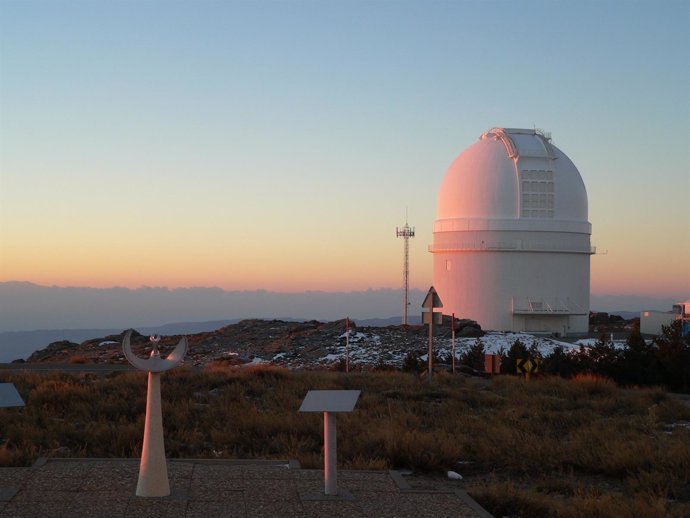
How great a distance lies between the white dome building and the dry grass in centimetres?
2175

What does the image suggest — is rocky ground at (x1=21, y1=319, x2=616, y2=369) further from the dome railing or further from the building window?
the building window

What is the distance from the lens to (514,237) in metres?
36.3

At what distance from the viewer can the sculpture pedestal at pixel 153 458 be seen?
691 centimetres

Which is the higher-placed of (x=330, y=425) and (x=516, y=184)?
(x=516, y=184)

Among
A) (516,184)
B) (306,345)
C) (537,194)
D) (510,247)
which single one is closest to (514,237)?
(510,247)

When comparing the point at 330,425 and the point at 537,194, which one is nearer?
the point at 330,425

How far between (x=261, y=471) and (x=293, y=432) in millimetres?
2413

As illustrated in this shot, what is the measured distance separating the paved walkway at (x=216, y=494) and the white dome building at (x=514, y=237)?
2868 cm

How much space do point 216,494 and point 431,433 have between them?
3.75m

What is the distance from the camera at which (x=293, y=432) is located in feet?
34.6

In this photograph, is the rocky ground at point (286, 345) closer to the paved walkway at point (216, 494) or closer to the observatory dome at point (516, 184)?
the observatory dome at point (516, 184)

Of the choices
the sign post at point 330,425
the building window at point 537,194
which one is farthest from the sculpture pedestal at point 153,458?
the building window at point 537,194

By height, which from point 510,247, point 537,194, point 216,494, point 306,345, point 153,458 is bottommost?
point 216,494

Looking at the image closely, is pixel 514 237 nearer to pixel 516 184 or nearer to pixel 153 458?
pixel 516 184
